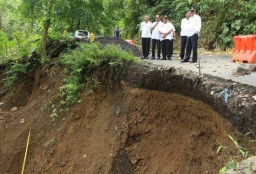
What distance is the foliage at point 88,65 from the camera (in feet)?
31.1

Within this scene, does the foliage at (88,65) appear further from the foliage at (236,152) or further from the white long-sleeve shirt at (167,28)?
the foliage at (236,152)

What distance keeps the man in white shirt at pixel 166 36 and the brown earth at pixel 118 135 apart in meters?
4.49

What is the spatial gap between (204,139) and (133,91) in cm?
246

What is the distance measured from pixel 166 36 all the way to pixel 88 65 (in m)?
4.36

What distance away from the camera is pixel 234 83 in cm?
672

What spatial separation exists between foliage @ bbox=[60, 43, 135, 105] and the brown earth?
317 millimetres

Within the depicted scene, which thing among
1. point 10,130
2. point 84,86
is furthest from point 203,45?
point 10,130

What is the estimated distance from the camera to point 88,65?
9.93 meters

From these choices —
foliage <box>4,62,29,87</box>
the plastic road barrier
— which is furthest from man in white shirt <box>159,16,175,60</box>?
foliage <box>4,62,29,87</box>

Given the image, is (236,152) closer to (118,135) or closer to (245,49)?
(118,135)

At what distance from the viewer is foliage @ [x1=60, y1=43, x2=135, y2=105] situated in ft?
31.1

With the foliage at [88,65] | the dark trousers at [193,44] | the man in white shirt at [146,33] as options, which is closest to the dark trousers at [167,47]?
the man in white shirt at [146,33]

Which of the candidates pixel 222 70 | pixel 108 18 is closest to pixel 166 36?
pixel 222 70

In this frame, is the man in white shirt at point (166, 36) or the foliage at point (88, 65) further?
the man in white shirt at point (166, 36)
